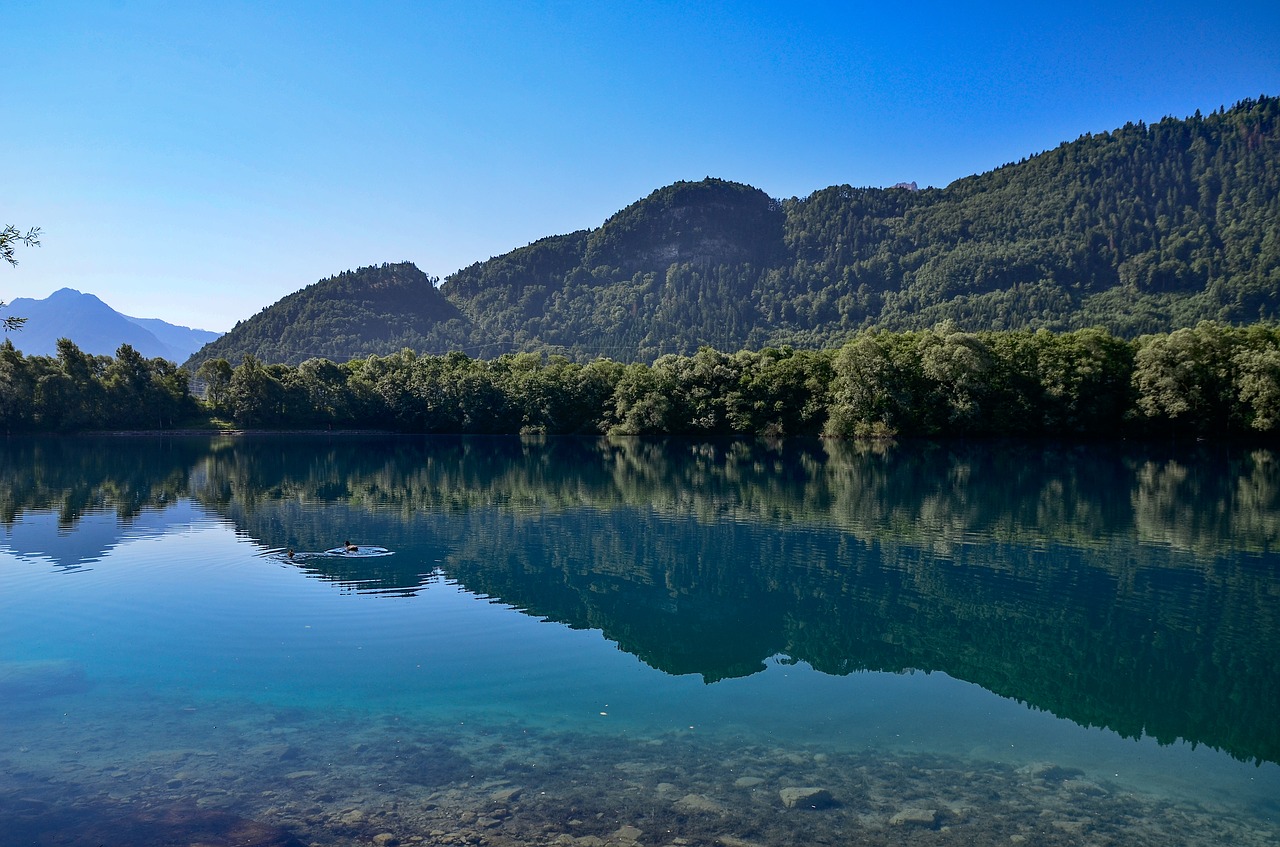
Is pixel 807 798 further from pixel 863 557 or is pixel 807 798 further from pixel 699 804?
pixel 863 557

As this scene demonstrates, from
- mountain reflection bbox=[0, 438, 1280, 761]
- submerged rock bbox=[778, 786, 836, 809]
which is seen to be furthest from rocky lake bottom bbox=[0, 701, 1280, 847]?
mountain reflection bbox=[0, 438, 1280, 761]

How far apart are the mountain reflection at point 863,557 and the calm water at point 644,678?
178mm

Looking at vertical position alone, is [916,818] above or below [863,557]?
below

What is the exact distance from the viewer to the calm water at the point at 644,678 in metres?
12.0

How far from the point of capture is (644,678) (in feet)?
59.2

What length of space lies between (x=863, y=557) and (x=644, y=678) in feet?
49.3

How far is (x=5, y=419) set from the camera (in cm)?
11994

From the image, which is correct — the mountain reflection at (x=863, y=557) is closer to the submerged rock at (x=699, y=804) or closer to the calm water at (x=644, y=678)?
the calm water at (x=644, y=678)

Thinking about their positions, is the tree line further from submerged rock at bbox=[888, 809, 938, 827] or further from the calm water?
submerged rock at bbox=[888, 809, 938, 827]

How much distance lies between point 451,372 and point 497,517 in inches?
3808

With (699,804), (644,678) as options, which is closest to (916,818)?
(699,804)

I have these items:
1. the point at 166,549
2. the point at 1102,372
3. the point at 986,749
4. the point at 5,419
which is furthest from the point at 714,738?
the point at 5,419

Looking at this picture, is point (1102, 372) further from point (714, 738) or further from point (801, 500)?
point (714, 738)

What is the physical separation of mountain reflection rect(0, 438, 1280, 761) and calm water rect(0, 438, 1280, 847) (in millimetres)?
178
